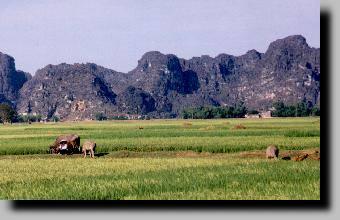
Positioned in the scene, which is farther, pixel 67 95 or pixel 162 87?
pixel 162 87

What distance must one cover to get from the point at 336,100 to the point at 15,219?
4.26 meters

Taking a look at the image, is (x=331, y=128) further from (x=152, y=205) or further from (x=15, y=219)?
(x=15, y=219)

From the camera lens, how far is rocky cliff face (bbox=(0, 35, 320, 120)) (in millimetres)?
94400

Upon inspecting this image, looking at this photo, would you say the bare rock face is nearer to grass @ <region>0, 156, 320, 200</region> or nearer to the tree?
the tree

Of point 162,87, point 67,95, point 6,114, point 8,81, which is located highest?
point 8,81

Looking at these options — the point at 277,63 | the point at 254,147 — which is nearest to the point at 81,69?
the point at 277,63

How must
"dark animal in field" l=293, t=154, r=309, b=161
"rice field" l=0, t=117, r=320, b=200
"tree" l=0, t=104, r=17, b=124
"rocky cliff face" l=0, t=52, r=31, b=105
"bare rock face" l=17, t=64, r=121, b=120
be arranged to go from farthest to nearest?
"rocky cliff face" l=0, t=52, r=31, b=105 → "bare rock face" l=17, t=64, r=121, b=120 → "tree" l=0, t=104, r=17, b=124 → "dark animal in field" l=293, t=154, r=309, b=161 → "rice field" l=0, t=117, r=320, b=200

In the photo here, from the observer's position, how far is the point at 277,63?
278ft

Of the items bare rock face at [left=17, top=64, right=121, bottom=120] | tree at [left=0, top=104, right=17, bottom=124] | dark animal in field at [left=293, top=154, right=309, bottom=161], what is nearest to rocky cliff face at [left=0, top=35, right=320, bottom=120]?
bare rock face at [left=17, top=64, right=121, bottom=120]

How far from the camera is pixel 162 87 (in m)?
124

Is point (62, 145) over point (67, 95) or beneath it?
beneath

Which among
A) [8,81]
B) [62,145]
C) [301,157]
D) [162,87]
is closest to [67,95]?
[8,81]

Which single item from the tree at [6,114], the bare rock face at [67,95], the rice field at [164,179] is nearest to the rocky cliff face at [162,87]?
the bare rock face at [67,95]

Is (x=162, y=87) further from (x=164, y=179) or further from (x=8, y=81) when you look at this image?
(x=164, y=179)
